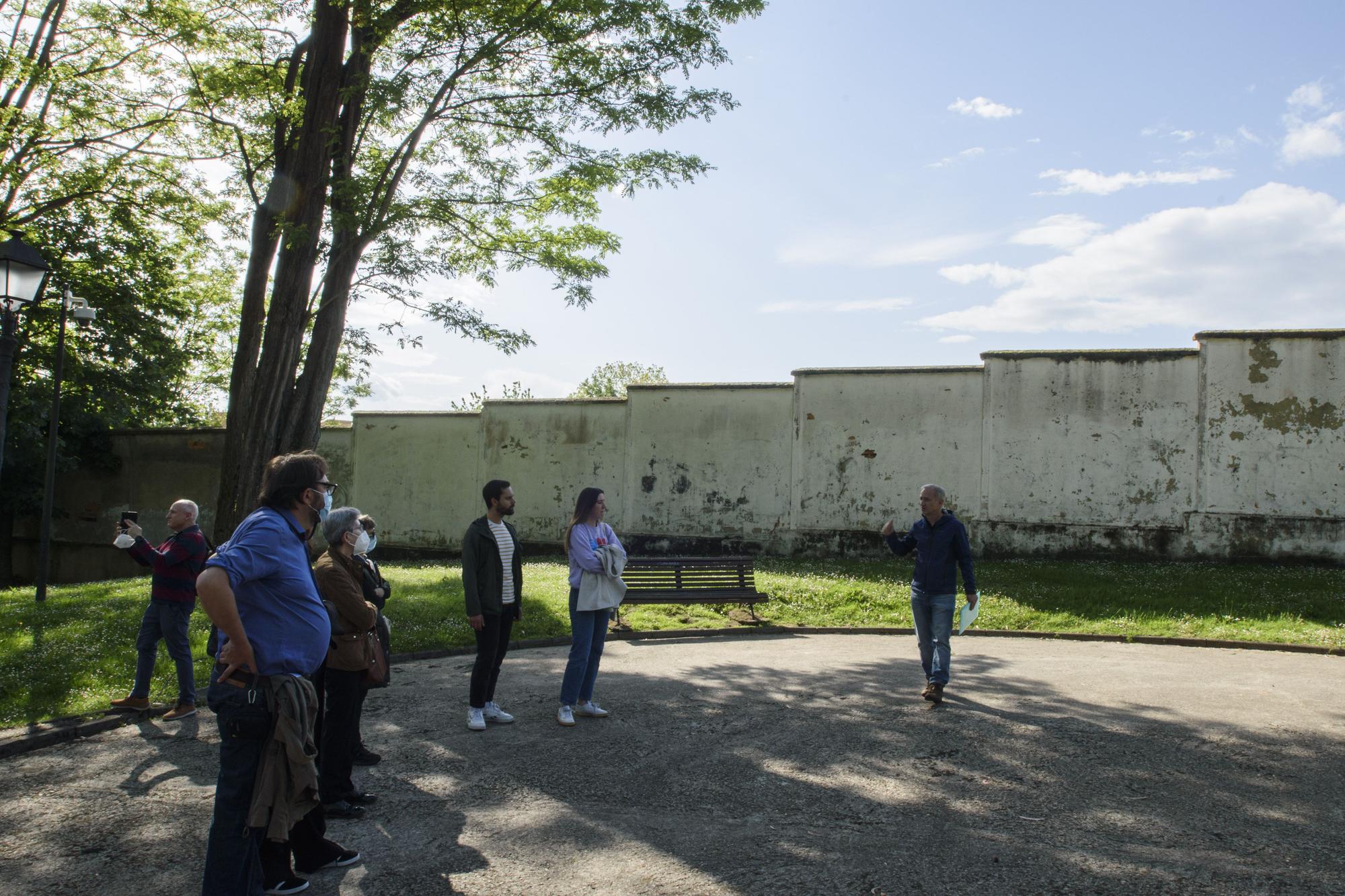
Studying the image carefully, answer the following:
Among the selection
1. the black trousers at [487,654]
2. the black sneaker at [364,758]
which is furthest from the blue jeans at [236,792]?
the black trousers at [487,654]

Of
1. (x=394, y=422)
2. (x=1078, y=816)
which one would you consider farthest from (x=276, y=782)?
(x=394, y=422)

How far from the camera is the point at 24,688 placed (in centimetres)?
802

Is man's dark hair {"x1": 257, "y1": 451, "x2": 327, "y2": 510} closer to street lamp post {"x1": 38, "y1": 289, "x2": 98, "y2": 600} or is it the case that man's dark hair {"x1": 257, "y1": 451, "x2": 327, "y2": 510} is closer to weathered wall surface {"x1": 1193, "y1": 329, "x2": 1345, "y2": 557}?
street lamp post {"x1": 38, "y1": 289, "x2": 98, "y2": 600}

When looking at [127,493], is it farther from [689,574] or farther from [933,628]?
[933,628]

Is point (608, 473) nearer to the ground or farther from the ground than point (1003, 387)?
nearer to the ground

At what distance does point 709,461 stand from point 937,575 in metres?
12.3

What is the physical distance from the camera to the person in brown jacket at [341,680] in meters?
5.14

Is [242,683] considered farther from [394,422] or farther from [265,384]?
[394,422]

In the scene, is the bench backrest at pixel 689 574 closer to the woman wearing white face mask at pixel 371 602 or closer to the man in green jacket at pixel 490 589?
the man in green jacket at pixel 490 589

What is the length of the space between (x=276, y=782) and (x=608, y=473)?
17523 millimetres

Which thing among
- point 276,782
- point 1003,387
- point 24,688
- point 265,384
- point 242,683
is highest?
point 1003,387

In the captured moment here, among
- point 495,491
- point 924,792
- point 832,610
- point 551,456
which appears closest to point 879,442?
point 832,610

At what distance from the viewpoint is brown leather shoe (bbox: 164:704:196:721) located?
24.1 ft

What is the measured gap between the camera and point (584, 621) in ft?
23.7
